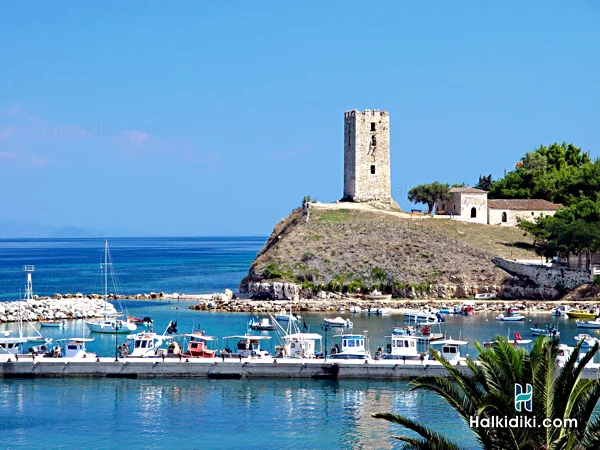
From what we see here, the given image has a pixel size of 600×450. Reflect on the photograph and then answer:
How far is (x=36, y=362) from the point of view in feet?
160

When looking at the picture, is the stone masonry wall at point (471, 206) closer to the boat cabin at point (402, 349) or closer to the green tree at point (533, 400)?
the boat cabin at point (402, 349)

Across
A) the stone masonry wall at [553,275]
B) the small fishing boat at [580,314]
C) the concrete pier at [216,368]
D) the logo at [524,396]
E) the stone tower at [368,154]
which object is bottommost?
the concrete pier at [216,368]

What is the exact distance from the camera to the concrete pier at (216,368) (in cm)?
4791

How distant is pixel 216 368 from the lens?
1911 inches

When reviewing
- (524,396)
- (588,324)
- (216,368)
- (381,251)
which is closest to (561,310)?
(588,324)

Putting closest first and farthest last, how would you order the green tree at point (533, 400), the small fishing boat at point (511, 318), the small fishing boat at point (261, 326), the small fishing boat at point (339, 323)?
the green tree at point (533, 400)
the small fishing boat at point (261, 326)
the small fishing boat at point (339, 323)
the small fishing boat at point (511, 318)

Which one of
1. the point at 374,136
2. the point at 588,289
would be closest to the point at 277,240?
the point at 374,136

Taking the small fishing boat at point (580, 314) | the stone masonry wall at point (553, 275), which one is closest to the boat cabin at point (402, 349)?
the small fishing boat at point (580, 314)

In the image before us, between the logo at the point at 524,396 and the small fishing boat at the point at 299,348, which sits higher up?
the logo at the point at 524,396

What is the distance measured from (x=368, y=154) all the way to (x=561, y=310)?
34.3m

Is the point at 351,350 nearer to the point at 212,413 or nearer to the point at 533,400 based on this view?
the point at 212,413

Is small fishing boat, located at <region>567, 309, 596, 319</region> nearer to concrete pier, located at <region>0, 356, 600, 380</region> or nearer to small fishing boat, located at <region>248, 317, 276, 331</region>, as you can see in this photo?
small fishing boat, located at <region>248, 317, 276, 331</region>

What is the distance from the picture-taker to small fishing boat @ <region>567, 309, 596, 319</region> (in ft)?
238

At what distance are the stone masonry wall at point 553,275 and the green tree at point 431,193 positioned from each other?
20.9 meters
